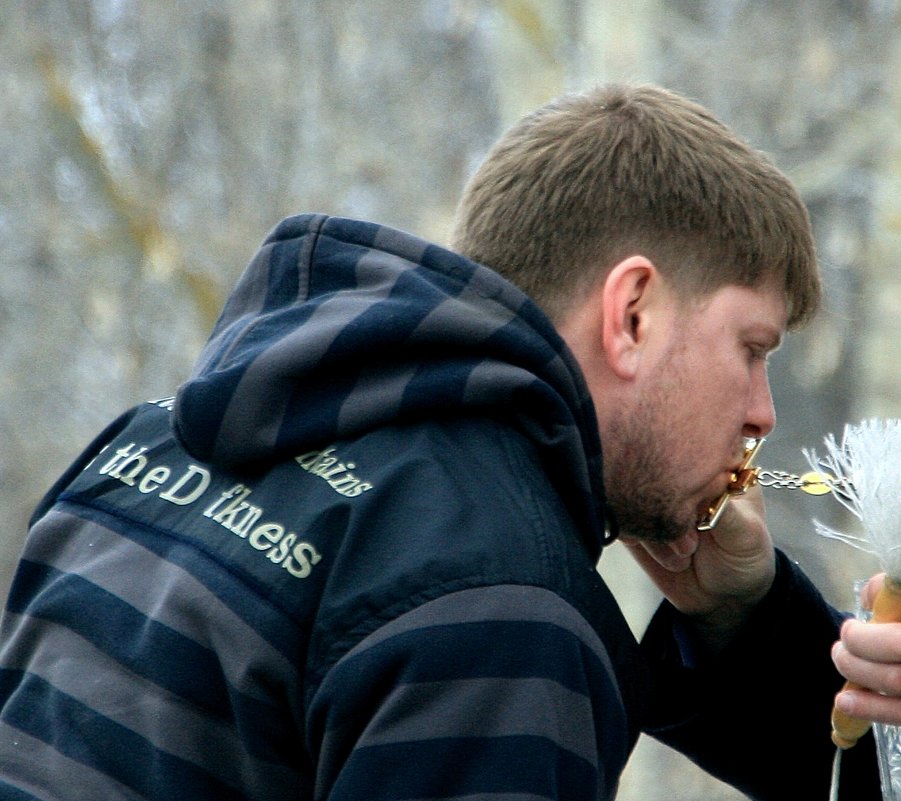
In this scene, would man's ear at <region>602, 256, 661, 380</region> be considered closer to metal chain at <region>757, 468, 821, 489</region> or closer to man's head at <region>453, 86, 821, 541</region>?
man's head at <region>453, 86, 821, 541</region>

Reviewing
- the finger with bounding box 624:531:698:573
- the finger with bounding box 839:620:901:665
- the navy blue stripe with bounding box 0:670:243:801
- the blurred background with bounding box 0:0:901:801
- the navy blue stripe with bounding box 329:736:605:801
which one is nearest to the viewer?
the navy blue stripe with bounding box 329:736:605:801

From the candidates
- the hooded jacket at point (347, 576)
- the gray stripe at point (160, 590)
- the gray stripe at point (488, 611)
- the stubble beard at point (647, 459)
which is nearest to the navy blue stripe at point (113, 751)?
the hooded jacket at point (347, 576)

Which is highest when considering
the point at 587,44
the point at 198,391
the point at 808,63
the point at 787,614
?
the point at 808,63

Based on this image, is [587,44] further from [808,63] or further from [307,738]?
[307,738]

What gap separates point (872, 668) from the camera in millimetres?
1510

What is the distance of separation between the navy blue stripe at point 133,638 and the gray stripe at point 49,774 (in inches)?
4.2

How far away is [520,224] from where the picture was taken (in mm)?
Result: 1834

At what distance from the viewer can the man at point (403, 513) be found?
50.0 inches

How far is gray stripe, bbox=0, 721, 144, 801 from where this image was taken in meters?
1.36

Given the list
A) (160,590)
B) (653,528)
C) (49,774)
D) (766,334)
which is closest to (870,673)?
(653,528)

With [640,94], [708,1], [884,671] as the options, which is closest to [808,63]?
[708,1]

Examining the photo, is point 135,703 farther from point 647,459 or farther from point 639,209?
point 639,209

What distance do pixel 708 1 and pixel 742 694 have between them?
22.0 feet

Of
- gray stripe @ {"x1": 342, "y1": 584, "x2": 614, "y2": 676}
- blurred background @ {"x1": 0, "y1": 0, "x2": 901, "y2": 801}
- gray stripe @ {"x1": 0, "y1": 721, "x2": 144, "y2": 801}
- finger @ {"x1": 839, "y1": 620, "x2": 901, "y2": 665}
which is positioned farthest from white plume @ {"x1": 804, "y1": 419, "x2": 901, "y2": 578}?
blurred background @ {"x1": 0, "y1": 0, "x2": 901, "y2": 801}
